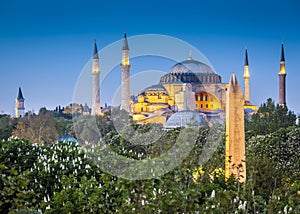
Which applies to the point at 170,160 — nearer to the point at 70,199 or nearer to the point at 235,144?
the point at 70,199

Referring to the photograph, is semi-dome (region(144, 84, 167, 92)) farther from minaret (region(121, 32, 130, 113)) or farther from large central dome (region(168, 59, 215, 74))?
minaret (region(121, 32, 130, 113))

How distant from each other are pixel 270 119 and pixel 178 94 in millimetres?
26584

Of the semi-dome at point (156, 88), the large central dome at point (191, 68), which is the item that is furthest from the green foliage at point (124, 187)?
the large central dome at point (191, 68)

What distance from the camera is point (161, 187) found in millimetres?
5219

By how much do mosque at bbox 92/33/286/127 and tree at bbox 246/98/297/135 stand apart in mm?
12128

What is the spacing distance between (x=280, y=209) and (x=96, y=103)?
40.8 metres

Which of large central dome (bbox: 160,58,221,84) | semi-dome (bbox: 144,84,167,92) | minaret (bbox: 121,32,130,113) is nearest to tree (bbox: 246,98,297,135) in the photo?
minaret (bbox: 121,32,130,113)

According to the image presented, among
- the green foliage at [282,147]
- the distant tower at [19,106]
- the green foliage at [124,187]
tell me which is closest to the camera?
the green foliage at [124,187]

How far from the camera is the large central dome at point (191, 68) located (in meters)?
60.5

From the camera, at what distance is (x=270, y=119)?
94.8 ft

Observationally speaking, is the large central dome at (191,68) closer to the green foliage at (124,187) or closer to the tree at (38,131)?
the tree at (38,131)

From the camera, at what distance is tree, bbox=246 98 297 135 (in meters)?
27.3

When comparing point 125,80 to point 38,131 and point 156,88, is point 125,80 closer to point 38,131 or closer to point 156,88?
point 156,88

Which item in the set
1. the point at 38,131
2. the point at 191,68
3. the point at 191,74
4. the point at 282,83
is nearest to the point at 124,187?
the point at 38,131
